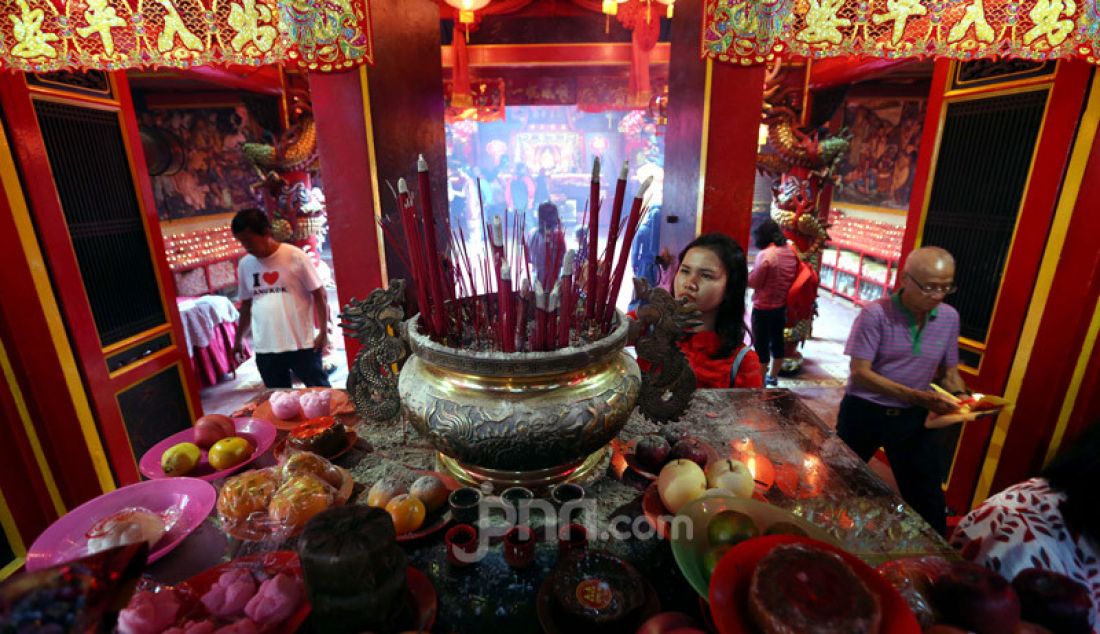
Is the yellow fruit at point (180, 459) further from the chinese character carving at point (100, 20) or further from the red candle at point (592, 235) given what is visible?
the chinese character carving at point (100, 20)

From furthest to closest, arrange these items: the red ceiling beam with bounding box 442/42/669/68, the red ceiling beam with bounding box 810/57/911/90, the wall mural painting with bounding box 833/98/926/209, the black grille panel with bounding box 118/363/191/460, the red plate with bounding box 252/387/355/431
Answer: the wall mural painting with bounding box 833/98/926/209, the red ceiling beam with bounding box 442/42/669/68, the red ceiling beam with bounding box 810/57/911/90, the black grille panel with bounding box 118/363/191/460, the red plate with bounding box 252/387/355/431

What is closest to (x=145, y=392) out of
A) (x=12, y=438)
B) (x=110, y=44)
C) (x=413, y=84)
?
(x=12, y=438)

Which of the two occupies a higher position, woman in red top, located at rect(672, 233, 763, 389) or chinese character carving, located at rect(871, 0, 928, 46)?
chinese character carving, located at rect(871, 0, 928, 46)

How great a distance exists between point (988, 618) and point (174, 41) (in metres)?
2.48

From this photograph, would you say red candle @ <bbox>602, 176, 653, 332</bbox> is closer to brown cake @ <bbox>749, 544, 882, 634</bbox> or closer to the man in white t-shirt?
brown cake @ <bbox>749, 544, 882, 634</bbox>

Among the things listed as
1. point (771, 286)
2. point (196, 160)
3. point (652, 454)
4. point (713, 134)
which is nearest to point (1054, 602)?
point (652, 454)

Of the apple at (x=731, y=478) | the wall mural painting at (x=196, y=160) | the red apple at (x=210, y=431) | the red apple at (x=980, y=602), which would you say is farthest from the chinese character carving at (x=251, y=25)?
the wall mural painting at (x=196, y=160)

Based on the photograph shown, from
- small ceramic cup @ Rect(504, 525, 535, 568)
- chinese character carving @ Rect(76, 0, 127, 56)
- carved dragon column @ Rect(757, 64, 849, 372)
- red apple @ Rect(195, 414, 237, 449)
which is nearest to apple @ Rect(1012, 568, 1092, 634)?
small ceramic cup @ Rect(504, 525, 535, 568)

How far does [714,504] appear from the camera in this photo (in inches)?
34.1

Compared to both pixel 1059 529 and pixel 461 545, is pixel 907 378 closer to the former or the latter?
pixel 1059 529

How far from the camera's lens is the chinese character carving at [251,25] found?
1644mm

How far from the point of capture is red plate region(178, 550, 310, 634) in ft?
2.30

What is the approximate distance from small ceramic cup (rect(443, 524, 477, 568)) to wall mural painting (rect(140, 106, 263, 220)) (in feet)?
23.4

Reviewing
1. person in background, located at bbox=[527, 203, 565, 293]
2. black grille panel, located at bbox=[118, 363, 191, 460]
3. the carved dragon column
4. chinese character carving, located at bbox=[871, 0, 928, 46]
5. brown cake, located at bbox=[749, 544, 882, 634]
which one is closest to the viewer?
brown cake, located at bbox=[749, 544, 882, 634]
